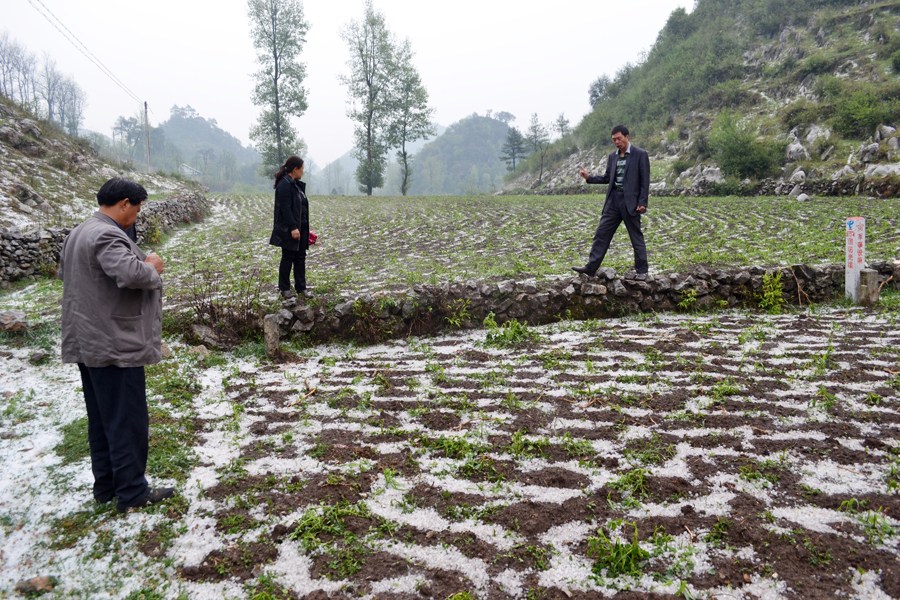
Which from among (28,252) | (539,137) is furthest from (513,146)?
(28,252)

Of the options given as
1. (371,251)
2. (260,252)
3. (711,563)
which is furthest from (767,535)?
(260,252)

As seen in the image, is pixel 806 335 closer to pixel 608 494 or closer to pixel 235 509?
pixel 608 494

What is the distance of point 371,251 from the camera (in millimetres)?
11320

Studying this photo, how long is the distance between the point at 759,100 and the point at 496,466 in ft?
127

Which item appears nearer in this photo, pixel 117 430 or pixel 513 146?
pixel 117 430

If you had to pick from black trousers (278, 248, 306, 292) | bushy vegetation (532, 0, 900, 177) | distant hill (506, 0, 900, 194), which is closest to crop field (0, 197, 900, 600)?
black trousers (278, 248, 306, 292)

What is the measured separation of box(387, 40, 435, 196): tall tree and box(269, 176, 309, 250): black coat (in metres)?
34.7

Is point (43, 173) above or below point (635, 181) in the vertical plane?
above

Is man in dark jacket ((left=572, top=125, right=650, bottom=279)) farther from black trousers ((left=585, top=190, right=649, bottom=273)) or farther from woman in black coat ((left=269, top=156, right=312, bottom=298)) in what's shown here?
woman in black coat ((left=269, top=156, right=312, bottom=298))

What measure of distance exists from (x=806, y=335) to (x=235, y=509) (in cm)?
572

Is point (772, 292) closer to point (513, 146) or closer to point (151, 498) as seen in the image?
point (151, 498)

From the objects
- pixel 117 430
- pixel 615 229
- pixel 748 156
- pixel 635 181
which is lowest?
pixel 117 430

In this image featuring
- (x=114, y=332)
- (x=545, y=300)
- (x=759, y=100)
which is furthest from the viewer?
(x=759, y=100)

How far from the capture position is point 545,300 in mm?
6355
